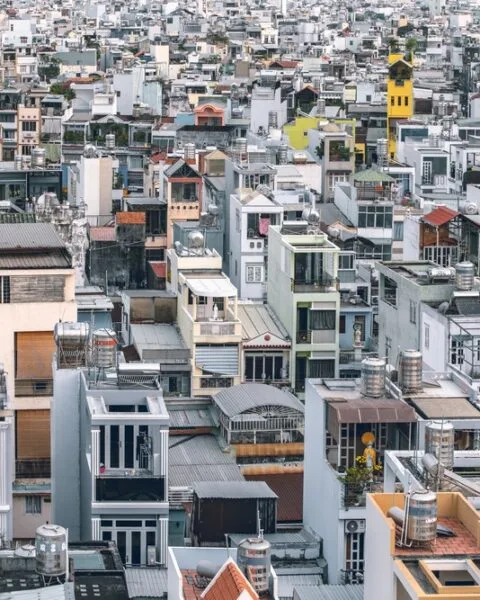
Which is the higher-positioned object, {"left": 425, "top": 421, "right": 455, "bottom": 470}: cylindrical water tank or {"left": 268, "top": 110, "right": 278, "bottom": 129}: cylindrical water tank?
{"left": 425, "top": 421, "right": 455, "bottom": 470}: cylindrical water tank

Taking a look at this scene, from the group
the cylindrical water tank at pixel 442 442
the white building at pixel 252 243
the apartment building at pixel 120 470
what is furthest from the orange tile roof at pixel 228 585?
the white building at pixel 252 243

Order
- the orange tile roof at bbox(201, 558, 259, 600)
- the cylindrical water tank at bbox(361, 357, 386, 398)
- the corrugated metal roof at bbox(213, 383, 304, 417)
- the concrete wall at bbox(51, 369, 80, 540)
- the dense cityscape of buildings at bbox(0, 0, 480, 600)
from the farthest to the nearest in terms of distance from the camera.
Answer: the corrugated metal roof at bbox(213, 383, 304, 417), the concrete wall at bbox(51, 369, 80, 540), the cylindrical water tank at bbox(361, 357, 386, 398), the dense cityscape of buildings at bbox(0, 0, 480, 600), the orange tile roof at bbox(201, 558, 259, 600)

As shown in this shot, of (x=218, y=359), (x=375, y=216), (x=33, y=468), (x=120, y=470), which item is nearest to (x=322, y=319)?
(x=218, y=359)

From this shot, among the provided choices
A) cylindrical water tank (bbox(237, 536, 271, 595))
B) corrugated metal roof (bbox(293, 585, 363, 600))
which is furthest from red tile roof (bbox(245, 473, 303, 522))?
cylindrical water tank (bbox(237, 536, 271, 595))

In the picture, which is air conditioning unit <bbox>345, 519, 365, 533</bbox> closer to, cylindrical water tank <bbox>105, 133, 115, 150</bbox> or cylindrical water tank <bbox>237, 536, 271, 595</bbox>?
cylindrical water tank <bbox>237, 536, 271, 595</bbox>

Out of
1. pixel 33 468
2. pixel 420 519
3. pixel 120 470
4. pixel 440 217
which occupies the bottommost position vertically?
pixel 33 468

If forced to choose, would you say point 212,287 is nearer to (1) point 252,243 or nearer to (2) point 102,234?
(1) point 252,243
